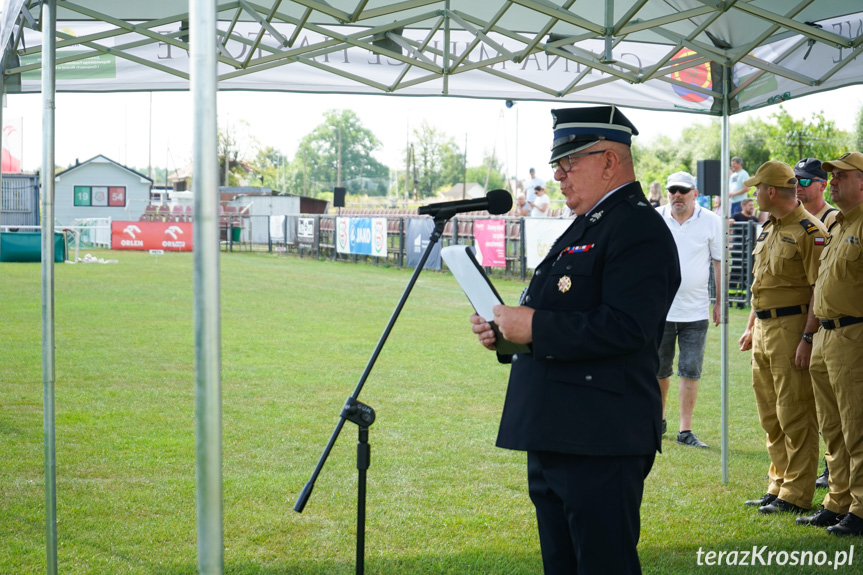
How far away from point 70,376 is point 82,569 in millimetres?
5682

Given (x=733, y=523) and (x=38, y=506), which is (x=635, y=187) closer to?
(x=733, y=523)

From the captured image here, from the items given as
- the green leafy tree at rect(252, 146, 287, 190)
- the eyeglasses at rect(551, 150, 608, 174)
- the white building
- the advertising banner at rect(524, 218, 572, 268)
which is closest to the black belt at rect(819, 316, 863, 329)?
the eyeglasses at rect(551, 150, 608, 174)

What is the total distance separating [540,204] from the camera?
22.5 m

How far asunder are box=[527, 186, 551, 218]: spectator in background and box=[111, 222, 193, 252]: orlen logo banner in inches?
701

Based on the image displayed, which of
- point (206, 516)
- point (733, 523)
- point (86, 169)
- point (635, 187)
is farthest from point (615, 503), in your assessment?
point (86, 169)

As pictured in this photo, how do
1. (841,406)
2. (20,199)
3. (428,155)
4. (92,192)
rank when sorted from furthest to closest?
(428,155)
(92,192)
(20,199)
(841,406)

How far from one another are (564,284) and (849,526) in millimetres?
3265

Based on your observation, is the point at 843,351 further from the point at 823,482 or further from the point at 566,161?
the point at 566,161

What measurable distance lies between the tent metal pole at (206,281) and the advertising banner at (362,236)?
2663cm

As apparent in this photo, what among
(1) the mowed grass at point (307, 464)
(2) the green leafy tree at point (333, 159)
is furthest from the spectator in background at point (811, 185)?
(2) the green leafy tree at point (333, 159)

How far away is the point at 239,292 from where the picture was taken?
19.8m

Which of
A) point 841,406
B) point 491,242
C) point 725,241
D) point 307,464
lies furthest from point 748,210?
point 307,464

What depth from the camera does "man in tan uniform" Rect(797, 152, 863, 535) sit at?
4.86 m

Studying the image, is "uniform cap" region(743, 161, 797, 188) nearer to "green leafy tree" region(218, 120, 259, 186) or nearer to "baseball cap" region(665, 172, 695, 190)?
"baseball cap" region(665, 172, 695, 190)
